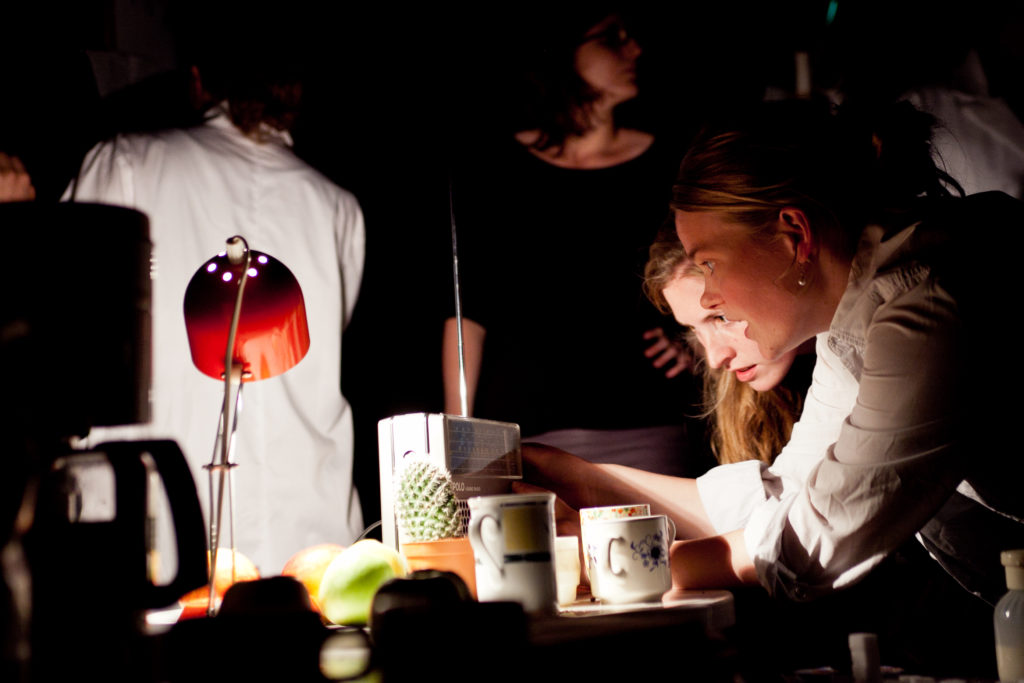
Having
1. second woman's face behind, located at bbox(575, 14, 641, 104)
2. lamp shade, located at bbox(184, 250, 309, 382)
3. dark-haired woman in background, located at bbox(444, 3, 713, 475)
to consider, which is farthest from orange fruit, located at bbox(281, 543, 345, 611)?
second woman's face behind, located at bbox(575, 14, 641, 104)

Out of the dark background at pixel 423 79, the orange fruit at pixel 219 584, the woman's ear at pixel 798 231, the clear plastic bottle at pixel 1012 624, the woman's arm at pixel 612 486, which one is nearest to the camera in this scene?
the clear plastic bottle at pixel 1012 624

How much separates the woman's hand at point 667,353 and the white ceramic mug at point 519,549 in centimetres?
100

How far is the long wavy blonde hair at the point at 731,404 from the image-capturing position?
1.69 m

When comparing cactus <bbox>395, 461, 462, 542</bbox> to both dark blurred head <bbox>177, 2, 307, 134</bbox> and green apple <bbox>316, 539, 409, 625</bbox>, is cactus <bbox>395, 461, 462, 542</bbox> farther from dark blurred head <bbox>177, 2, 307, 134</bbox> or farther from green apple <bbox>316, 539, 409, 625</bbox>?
dark blurred head <bbox>177, 2, 307, 134</bbox>

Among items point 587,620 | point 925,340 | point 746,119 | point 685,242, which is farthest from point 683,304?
point 587,620

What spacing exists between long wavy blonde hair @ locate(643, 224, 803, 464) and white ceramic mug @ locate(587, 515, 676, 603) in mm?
843

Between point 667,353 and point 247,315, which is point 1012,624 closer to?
point 247,315

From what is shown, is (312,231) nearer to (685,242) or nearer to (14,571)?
(685,242)

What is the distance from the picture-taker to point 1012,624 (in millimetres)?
828

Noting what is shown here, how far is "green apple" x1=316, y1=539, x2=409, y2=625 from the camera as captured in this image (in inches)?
33.1

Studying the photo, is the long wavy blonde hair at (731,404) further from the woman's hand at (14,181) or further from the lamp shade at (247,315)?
the woman's hand at (14,181)

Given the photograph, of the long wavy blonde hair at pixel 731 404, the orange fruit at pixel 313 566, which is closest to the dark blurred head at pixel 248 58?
the long wavy blonde hair at pixel 731 404

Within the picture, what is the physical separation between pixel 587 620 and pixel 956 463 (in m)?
0.50

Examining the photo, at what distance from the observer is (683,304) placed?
1713 mm
